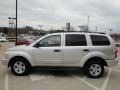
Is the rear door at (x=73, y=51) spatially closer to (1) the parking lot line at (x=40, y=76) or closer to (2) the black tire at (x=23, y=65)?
(1) the parking lot line at (x=40, y=76)

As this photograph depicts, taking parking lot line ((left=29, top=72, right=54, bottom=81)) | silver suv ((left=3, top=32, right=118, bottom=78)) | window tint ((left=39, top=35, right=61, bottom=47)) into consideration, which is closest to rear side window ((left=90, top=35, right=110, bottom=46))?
silver suv ((left=3, top=32, right=118, bottom=78))

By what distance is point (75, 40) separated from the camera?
870cm

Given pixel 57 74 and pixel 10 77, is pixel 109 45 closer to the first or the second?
pixel 57 74

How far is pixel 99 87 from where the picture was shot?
7141mm

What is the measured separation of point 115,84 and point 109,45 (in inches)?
69.2

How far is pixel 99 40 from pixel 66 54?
152cm

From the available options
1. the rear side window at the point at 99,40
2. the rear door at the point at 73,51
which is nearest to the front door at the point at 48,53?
the rear door at the point at 73,51

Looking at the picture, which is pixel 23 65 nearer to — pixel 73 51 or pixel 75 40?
pixel 73 51

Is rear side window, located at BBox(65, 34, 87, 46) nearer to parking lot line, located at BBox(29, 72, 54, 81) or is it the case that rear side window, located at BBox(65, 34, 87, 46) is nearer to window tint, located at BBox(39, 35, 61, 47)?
window tint, located at BBox(39, 35, 61, 47)

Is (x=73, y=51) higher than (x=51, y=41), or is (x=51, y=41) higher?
(x=51, y=41)

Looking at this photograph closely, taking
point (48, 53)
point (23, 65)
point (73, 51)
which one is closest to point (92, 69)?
point (73, 51)

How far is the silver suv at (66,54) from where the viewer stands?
8492 millimetres

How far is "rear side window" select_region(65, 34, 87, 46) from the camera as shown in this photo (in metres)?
8.62

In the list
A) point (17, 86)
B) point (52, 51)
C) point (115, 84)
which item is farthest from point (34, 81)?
point (115, 84)
